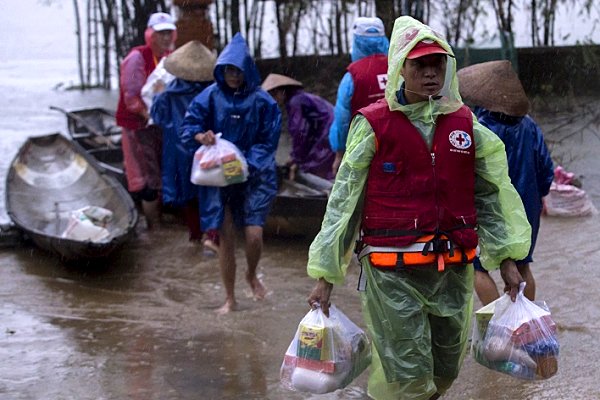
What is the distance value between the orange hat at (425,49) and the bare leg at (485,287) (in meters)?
1.92

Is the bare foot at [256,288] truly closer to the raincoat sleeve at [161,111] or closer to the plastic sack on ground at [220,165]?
the plastic sack on ground at [220,165]

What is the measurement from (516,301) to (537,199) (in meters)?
1.43

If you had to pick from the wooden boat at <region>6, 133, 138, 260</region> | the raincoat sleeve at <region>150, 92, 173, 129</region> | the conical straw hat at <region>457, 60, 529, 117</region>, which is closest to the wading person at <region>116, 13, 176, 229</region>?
the wooden boat at <region>6, 133, 138, 260</region>

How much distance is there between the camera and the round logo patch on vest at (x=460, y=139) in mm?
4160

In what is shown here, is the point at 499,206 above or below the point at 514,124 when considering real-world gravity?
below

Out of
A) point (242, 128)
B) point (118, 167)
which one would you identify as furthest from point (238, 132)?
point (118, 167)

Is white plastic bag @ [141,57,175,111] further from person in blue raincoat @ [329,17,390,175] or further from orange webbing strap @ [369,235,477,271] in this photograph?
orange webbing strap @ [369,235,477,271]

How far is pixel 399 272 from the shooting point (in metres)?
4.18

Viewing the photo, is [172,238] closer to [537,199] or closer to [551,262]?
[551,262]

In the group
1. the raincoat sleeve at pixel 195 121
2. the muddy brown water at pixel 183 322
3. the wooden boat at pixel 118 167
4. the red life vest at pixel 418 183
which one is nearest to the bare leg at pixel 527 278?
the muddy brown water at pixel 183 322

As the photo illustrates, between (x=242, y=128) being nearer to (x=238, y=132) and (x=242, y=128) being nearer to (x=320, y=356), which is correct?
(x=238, y=132)

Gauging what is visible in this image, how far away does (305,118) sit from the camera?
9.45 metres

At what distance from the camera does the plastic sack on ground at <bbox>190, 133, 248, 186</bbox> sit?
21.9 feet

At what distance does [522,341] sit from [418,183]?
739mm
